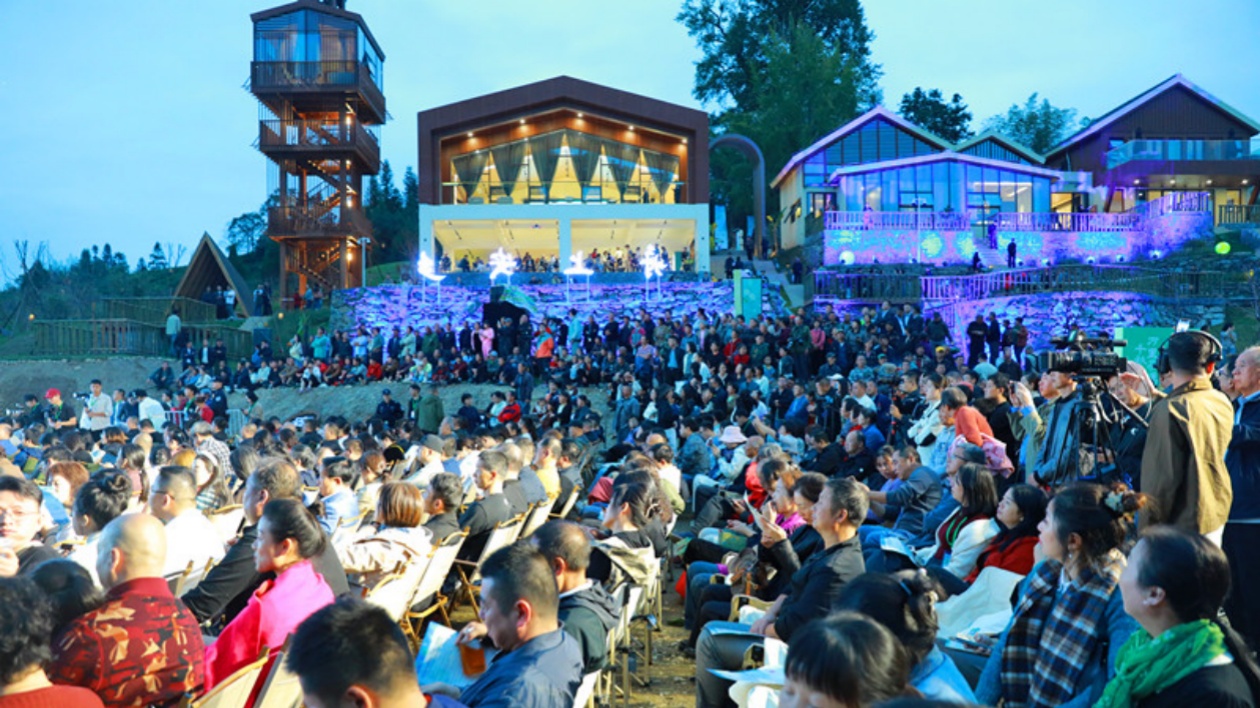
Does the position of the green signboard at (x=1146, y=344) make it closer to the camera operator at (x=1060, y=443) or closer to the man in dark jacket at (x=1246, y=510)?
the camera operator at (x=1060, y=443)

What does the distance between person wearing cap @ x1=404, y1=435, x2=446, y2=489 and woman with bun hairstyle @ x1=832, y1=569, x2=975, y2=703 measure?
5971 mm

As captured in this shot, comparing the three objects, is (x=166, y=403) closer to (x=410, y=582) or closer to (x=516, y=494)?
(x=516, y=494)

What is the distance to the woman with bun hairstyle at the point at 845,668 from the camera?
2223 millimetres

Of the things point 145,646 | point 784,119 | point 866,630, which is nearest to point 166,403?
point 145,646

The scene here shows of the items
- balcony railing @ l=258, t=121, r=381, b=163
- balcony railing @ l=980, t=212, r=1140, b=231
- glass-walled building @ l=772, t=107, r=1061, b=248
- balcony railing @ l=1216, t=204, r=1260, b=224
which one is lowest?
balcony railing @ l=980, t=212, r=1140, b=231

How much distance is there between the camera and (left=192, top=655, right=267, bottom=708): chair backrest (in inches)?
126

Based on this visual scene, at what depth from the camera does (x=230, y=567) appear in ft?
16.0

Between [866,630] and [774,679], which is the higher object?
[866,630]

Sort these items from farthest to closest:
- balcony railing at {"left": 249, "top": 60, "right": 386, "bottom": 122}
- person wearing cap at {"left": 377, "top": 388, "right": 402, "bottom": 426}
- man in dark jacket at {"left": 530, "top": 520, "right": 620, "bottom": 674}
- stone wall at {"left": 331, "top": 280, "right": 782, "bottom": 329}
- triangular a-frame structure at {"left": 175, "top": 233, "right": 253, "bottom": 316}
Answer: triangular a-frame structure at {"left": 175, "top": 233, "right": 253, "bottom": 316}
balcony railing at {"left": 249, "top": 60, "right": 386, "bottom": 122}
stone wall at {"left": 331, "top": 280, "right": 782, "bottom": 329}
person wearing cap at {"left": 377, "top": 388, "right": 402, "bottom": 426}
man in dark jacket at {"left": 530, "top": 520, "right": 620, "bottom": 674}

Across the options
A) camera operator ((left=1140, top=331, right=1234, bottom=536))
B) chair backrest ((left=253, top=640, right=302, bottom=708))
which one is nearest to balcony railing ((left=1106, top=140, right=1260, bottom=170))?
camera operator ((left=1140, top=331, right=1234, bottom=536))

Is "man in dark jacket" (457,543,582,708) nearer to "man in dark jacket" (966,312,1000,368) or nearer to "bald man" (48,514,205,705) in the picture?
"bald man" (48,514,205,705)

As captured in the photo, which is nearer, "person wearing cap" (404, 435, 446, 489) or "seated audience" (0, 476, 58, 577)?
"seated audience" (0, 476, 58, 577)

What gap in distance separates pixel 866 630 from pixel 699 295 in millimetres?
24220

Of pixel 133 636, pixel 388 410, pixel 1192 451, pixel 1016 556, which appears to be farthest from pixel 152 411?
pixel 1192 451
